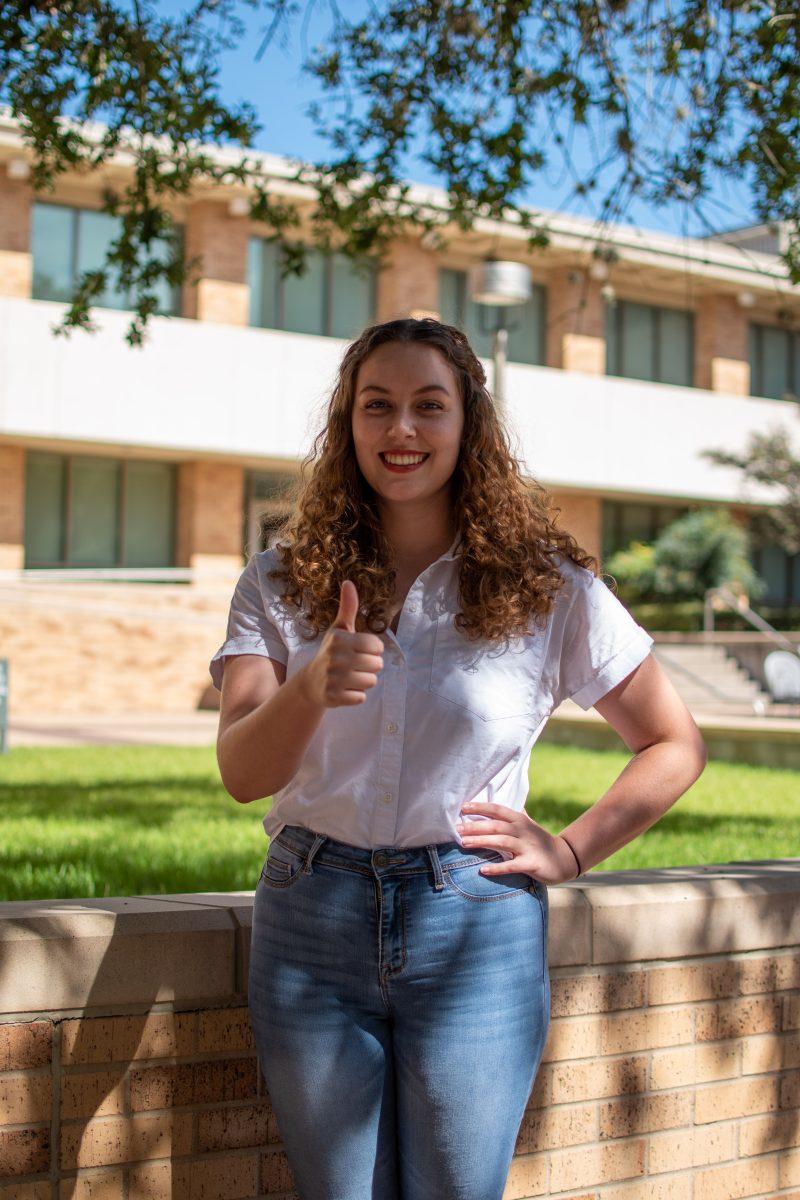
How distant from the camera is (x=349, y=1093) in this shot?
7.23 ft

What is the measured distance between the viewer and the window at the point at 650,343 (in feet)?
99.5

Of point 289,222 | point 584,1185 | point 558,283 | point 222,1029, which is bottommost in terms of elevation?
point 584,1185

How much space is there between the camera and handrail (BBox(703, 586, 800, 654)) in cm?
Answer: 2469

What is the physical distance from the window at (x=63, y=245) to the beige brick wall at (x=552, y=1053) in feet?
70.0

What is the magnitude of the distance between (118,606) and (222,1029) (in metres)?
19.0

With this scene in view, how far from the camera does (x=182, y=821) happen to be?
737cm

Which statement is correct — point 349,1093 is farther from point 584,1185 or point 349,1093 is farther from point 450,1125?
point 584,1185

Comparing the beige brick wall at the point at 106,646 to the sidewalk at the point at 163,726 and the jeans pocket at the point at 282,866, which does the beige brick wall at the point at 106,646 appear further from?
the jeans pocket at the point at 282,866

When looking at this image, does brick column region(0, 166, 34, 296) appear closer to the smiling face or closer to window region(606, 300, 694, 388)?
window region(606, 300, 694, 388)

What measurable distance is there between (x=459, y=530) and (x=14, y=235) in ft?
73.5

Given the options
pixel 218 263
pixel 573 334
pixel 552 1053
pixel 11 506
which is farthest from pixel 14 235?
pixel 552 1053

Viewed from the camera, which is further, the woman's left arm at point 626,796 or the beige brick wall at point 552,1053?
the beige brick wall at point 552,1053

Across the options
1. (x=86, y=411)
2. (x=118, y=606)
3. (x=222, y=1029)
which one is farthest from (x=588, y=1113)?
(x=86, y=411)

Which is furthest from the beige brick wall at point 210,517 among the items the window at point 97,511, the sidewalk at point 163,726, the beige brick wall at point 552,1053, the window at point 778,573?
the beige brick wall at point 552,1053
